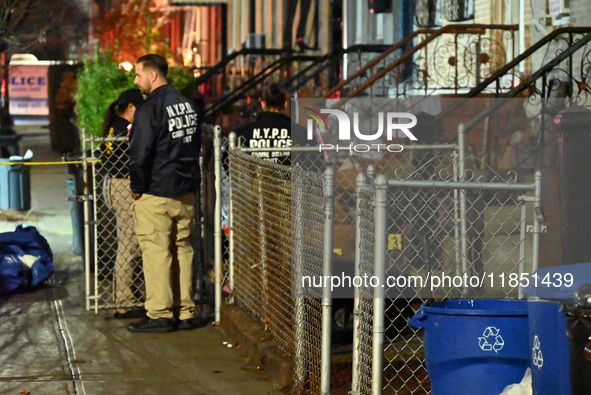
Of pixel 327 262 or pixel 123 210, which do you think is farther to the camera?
pixel 123 210

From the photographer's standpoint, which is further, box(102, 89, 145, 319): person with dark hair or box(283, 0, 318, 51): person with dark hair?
box(283, 0, 318, 51): person with dark hair

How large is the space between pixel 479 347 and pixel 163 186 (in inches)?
155

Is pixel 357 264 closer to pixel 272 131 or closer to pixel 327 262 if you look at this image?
pixel 327 262

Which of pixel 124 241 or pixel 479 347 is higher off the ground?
pixel 479 347

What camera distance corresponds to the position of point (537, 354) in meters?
4.57

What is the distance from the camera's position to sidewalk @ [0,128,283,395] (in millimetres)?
6910

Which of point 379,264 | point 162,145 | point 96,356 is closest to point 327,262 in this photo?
point 379,264

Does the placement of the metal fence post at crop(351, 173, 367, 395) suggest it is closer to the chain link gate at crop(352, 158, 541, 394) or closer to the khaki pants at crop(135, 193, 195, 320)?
the chain link gate at crop(352, 158, 541, 394)

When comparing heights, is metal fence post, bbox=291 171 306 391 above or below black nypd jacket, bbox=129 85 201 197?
below

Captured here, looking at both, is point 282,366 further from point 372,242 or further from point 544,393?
point 544,393

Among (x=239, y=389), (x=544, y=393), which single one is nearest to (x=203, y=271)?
(x=239, y=389)

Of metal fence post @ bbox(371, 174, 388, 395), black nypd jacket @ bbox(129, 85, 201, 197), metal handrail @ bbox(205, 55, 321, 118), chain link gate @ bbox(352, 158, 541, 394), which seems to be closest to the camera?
metal fence post @ bbox(371, 174, 388, 395)

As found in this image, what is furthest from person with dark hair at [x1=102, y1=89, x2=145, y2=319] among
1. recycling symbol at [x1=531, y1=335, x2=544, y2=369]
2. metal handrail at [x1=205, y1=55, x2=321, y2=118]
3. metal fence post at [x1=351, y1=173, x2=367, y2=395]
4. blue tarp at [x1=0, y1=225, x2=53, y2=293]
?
metal handrail at [x1=205, y1=55, x2=321, y2=118]

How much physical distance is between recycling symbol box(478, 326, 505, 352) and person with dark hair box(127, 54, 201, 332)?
3.90 m
